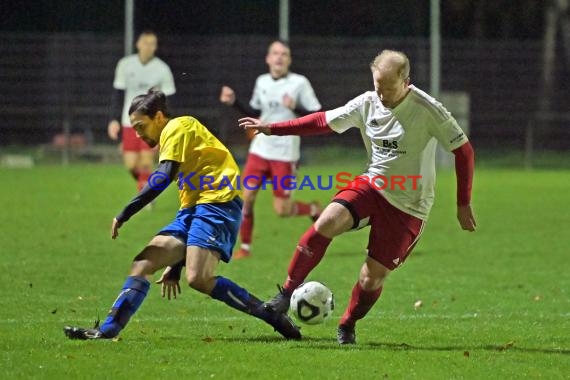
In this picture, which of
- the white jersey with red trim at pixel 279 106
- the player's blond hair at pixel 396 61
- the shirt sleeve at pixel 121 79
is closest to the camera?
the player's blond hair at pixel 396 61

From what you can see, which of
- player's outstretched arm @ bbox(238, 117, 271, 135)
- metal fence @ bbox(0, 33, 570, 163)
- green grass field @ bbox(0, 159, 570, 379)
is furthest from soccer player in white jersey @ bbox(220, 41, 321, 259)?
metal fence @ bbox(0, 33, 570, 163)

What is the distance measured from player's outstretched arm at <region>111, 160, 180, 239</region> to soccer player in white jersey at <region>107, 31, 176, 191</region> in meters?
8.61

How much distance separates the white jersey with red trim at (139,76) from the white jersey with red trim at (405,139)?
876 cm

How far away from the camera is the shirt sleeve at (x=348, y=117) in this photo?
7703 mm

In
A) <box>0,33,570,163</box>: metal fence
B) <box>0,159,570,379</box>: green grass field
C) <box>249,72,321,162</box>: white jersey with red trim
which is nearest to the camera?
<box>0,159,570,379</box>: green grass field

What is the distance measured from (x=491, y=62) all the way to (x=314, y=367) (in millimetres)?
22584

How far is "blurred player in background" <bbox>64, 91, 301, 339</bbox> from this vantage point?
7.46 metres

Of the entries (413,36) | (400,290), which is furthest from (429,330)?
(413,36)

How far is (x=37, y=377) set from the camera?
6.45m

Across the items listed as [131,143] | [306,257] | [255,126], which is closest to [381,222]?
[306,257]

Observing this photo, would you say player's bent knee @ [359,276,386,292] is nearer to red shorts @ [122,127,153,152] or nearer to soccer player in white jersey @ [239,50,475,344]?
soccer player in white jersey @ [239,50,475,344]

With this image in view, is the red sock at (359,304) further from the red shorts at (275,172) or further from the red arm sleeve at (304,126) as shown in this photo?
the red shorts at (275,172)

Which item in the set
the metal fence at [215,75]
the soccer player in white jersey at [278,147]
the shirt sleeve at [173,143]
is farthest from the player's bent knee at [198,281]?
the metal fence at [215,75]

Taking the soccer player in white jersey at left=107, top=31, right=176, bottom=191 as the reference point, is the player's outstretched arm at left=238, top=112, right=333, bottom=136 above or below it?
above
